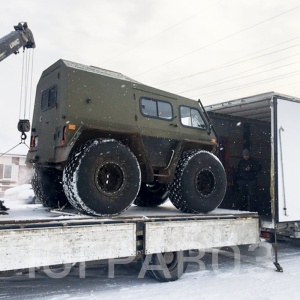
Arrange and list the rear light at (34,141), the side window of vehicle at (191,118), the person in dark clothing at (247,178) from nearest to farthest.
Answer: the rear light at (34,141)
the side window of vehicle at (191,118)
the person in dark clothing at (247,178)

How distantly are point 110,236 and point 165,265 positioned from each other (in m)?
1.34

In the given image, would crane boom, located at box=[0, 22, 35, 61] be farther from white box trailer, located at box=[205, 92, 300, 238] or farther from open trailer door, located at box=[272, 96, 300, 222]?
open trailer door, located at box=[272, 96, 300, 222]

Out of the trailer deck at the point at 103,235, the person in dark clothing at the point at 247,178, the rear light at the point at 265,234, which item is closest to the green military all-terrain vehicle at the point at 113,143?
the trailer deck at the point at 103,235

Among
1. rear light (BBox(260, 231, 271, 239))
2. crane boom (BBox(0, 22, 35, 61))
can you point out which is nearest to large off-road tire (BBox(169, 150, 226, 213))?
rear light (BBox(260, 231, 271, 239))

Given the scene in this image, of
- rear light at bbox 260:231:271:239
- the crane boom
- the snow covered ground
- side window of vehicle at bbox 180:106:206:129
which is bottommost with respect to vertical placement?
the snow covered ground

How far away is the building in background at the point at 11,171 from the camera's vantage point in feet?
92.0

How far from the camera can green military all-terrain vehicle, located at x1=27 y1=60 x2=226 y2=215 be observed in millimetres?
5500

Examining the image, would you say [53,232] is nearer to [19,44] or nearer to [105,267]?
[105,267]

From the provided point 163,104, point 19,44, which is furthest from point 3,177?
point 163,104

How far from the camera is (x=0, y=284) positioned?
5898 millimetres

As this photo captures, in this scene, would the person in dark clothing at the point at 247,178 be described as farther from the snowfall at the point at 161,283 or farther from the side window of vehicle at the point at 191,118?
the side window of vehicle at the point at 191,118

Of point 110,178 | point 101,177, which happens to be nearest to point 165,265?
point 110,178

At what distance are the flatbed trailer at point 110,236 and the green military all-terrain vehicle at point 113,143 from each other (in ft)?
1.29

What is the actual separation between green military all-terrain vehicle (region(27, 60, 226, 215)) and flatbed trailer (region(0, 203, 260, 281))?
0.39 m
